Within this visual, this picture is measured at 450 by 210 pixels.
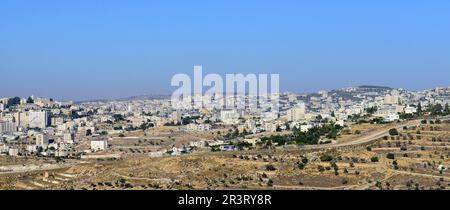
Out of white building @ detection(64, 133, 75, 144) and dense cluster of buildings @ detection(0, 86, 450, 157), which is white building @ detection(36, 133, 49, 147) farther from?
white building @ detection(64, 133, 75, 144)

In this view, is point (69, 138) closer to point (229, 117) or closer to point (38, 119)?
point (229, 117)

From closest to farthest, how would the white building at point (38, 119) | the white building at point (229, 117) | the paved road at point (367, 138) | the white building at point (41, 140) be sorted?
the paved road at point (367, 138)
the white building at point (41, 140)
the white building at point (229, 117)
the white building at point (38, 119)

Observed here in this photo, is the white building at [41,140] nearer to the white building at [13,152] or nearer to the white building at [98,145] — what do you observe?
the white building at [98,145]

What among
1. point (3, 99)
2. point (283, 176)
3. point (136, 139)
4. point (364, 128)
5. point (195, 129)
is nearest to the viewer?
point (283, 176)

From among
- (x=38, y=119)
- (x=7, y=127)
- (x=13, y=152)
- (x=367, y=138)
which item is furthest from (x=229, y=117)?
(x=367, y=138)

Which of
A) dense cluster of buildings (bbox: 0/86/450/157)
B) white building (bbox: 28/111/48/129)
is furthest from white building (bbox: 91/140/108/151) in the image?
white building (bbox: 28/111/48/129)

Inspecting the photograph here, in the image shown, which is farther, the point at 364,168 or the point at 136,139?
the point at 136,139

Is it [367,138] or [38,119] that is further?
[38,119]

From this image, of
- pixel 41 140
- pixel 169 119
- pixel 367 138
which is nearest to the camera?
pixel 367 138

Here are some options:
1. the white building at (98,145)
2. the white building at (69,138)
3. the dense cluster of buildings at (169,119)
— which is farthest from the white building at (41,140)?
the white building at (98,145)
